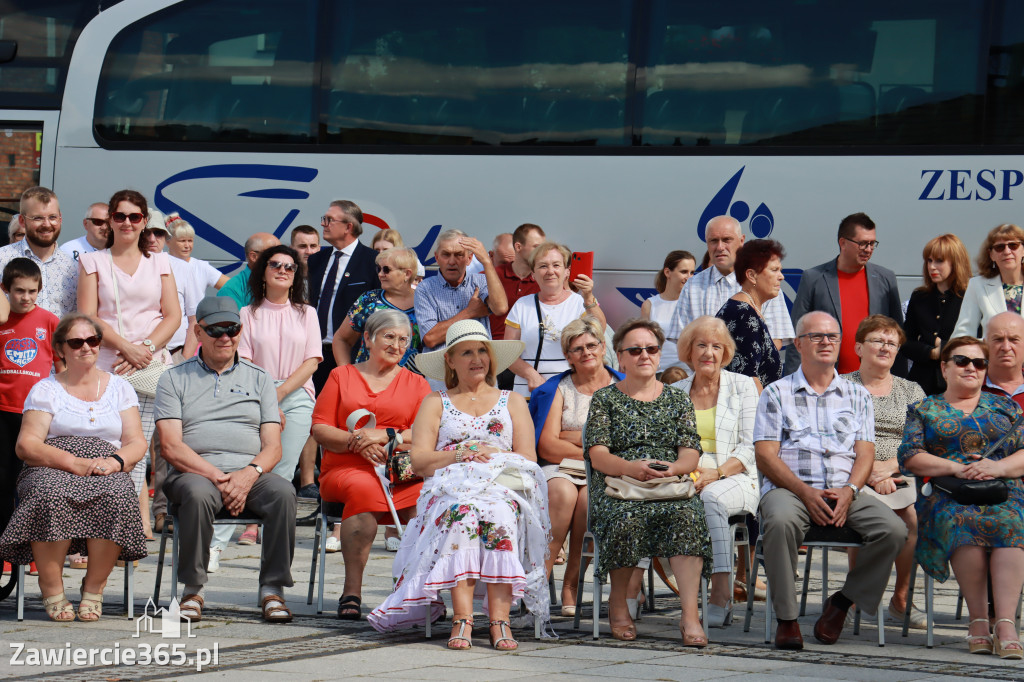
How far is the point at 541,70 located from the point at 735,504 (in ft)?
15.8

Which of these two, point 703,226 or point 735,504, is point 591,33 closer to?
point 703,226

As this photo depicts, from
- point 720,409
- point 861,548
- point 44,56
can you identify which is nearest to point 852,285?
point 720,409

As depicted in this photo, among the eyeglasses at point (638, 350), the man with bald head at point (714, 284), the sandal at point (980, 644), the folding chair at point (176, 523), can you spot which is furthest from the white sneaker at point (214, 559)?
Result: the sandal at point (980, 644)

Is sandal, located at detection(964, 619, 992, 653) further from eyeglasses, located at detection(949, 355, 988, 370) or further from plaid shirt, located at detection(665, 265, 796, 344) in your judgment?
plaid shirt, located at detection(665, 265, 796, 344)

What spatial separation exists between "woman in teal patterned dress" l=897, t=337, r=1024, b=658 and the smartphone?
3274 mm

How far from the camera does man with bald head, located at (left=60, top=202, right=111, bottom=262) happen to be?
9.91 metres

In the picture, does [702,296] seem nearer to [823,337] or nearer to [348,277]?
[823,337]

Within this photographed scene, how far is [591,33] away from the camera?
35.3 feet

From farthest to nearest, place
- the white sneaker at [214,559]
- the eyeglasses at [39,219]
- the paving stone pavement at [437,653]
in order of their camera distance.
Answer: the eyeglasses at [39,219] → the white sneaker at [214,559] → the paving stone pavement at [437,653]

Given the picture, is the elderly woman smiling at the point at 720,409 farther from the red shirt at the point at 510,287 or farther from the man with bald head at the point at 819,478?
the red shirt at the point at 510,287

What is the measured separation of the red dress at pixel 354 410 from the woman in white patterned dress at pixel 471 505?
0.23m

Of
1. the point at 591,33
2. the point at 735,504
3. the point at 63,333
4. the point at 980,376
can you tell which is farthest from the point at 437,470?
the point at 591,33

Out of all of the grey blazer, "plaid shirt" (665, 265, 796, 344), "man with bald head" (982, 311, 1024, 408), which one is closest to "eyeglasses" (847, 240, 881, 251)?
the grey blazer

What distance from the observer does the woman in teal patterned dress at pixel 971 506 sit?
6.49 metres
